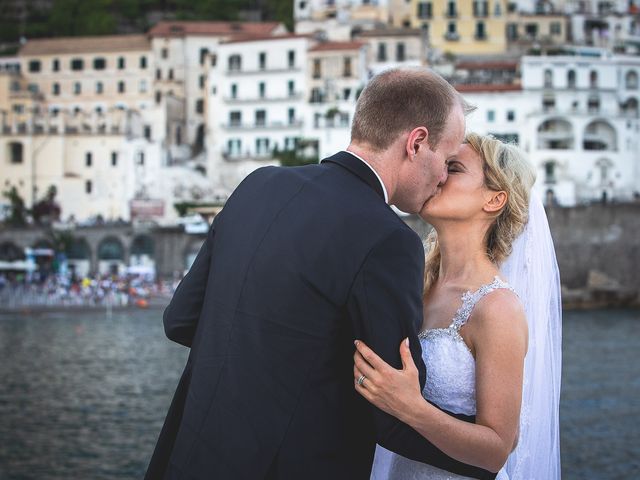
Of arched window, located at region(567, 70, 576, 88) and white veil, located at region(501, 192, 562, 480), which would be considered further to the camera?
arched window, located at region(567, 70, 576, 88)

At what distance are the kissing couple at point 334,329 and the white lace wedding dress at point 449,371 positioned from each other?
0.12 metres

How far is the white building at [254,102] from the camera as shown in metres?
69.4

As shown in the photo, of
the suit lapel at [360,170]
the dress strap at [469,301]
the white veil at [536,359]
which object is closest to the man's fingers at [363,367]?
the suit lapel at [360,170]

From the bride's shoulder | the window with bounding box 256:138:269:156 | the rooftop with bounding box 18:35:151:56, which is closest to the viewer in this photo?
the bride's shoulder

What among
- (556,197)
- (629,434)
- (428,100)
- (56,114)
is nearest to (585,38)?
(556,197)

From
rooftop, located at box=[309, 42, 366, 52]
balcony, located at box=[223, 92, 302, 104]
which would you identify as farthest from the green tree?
rooftop, located at box=[309, 42, 366, 52]

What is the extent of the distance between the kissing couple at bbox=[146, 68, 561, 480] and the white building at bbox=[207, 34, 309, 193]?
213 feet

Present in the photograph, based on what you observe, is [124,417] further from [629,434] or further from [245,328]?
[245,328]

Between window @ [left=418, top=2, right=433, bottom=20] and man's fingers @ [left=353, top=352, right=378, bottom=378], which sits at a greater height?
window @ [left=418, top=2, right=433, bottom=20]

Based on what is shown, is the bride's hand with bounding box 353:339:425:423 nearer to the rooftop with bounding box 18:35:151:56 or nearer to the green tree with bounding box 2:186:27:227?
the green tree with bounding box 2:186:27:227

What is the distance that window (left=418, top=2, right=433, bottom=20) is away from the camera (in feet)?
262

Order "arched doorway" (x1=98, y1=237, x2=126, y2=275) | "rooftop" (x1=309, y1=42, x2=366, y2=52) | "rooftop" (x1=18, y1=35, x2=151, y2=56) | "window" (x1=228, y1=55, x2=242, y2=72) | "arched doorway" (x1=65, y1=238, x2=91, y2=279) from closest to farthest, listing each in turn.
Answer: "arched doorway" (x1=98, y1=237, x2=126, y2=275) < "arched doorway" (x1=65, y1=238, x2=91, y2=279) < "rooftop" (x1=309, y1=42, x2=366, y2=52) < "window" (x1=228, y1=55, x2=242, y2=72) < "rooftop" (x1=18, y1=35, x2=151, y2=56)

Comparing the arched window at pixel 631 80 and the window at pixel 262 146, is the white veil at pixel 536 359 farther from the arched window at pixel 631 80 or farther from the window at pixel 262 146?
the arched window at pixel 631 80

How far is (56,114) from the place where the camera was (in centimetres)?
7250
